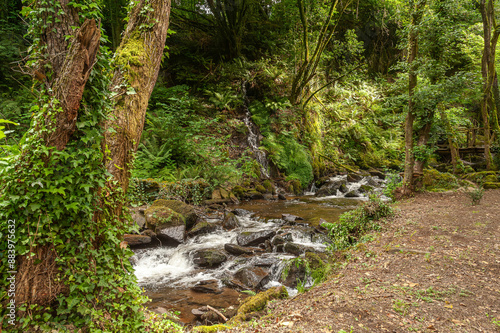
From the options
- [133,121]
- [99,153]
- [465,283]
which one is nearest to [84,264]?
[99,153]

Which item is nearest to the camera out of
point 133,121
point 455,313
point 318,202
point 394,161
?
point 455,313

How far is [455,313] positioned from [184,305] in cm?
408

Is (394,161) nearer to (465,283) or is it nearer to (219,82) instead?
(219,82)

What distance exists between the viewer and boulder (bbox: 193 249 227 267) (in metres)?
6.29

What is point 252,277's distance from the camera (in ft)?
18.2

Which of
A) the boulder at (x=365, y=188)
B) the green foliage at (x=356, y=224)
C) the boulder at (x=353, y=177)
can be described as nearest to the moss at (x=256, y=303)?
the green foliage at (x=356, y=224)

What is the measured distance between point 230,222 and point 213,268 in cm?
237

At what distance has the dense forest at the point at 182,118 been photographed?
2.23 metres

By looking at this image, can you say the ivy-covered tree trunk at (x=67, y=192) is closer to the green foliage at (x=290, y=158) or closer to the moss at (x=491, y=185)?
the green foliage at (x=290, y=158)

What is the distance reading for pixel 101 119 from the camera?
253cm

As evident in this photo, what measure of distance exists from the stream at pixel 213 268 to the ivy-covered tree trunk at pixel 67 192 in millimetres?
2382

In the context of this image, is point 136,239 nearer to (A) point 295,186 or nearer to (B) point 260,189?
(B) point 260,189

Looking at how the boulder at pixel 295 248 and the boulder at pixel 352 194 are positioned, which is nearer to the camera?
the boulder at pixel 295 248

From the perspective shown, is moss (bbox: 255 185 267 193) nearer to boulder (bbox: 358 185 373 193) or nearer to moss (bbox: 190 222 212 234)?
moss (bbox: 190 222 212 234)
